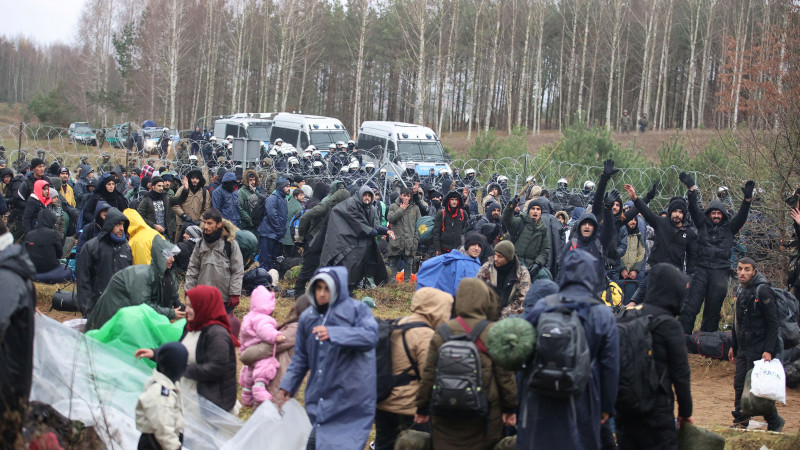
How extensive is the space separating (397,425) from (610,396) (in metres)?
1.48

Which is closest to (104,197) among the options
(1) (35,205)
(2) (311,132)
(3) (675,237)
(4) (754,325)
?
(1) (35,205)

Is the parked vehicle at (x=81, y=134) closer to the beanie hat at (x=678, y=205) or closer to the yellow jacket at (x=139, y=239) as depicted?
the yellow jacket at (x=139, y=239)

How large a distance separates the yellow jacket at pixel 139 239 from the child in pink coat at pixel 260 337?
7.62ft

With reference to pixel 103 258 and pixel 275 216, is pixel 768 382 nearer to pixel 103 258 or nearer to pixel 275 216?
pixel 103 258

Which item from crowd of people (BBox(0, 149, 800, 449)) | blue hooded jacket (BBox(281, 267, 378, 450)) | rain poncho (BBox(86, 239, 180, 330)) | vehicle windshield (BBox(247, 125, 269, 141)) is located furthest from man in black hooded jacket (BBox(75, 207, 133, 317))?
vehicle windshield (BBox(247, 125, 269, 141))

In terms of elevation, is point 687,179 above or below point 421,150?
below

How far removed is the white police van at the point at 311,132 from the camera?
80.8 feet

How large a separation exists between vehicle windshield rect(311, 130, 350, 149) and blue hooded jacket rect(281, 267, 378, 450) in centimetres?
2011

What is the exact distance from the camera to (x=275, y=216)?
11266 mm

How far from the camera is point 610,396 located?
14.1ft

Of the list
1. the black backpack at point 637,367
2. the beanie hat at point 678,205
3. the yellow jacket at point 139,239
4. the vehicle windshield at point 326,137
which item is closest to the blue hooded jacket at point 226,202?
the yellow jacket at point 139,239

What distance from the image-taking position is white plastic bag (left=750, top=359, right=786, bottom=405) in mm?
6203

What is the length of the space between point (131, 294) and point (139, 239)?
140 cm

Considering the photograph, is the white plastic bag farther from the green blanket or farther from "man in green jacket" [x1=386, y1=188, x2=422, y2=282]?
"man in green jacket" [x1=386, y1=188, x2=422, y2=282]
